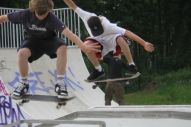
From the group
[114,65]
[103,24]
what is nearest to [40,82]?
[114,65]

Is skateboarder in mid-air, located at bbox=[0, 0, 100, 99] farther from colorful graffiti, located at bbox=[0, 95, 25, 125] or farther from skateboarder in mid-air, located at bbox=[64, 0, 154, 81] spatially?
colorful graffiti, located at bbox=[0, 95, 25, 125]

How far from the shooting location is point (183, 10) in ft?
95.6

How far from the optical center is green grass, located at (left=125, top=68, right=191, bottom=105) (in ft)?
60.9

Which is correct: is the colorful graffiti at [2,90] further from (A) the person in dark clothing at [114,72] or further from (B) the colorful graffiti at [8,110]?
(A) the person in dark clothing at [114,72]

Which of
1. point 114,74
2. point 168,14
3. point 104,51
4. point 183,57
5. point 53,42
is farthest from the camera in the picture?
point 168,14

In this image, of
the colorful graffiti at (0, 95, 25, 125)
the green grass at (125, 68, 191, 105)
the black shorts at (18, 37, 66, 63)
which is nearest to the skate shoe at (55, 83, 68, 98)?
the black shorts at (18, 37, 66, 63)

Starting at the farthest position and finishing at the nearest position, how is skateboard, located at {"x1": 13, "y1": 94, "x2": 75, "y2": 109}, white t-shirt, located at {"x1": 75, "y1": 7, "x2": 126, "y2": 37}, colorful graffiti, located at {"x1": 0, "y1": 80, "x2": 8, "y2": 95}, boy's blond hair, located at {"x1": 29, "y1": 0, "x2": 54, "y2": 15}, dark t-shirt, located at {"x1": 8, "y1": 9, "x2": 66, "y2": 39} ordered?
1. colorful graffiti, located at {"x1": 0, "y1": 80, "x2": 8, "y2": 95}
2. white t-shirt, located at {"x1": 75, "y1": 7, "x2": 126, "y2": 37}
3. skateboard, located at {"x1": 13, "y1": 94, "x2": 75, "y2": 109}
4. dark t-shirt, located at {"x1": 8, "y1": 9, "x2": 66, "y2": 39}
5. boy's blond hair, located at {"x1": 29, "y1": 0, "x2": 54, "y2": 15}

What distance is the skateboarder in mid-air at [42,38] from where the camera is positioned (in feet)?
25.4

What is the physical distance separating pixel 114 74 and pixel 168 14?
66.9 ft

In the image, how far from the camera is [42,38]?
7918 mm

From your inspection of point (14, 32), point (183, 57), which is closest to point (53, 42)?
point (14, 32)

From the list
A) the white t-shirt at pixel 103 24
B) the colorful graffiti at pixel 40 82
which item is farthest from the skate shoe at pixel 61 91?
the colorful graffiti at pixel 40 82

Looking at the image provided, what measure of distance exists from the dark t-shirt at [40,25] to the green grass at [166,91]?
1030 centimetres

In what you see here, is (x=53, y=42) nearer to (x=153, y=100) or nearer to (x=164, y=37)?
(x=153, y=100)
